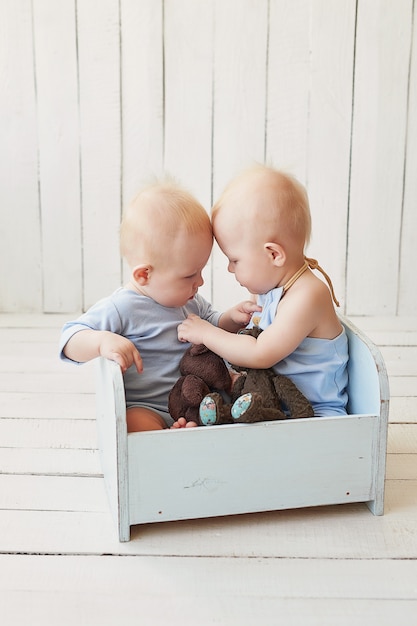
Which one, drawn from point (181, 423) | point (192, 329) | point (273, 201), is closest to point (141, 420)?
point (181, 423)

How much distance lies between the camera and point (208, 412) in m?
1.15

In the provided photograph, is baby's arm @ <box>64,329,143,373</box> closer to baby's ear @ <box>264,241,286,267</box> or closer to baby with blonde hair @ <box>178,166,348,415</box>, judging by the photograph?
baby with blonde hair @ <box>178,166,348,415</box>

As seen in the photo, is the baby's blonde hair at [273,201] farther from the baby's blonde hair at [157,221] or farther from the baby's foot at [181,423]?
the baby's foot at [181,423]

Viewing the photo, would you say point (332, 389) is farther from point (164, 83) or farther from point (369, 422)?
point (164, 83)

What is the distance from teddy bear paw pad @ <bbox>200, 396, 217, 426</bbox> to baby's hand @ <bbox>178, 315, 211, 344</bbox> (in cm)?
12

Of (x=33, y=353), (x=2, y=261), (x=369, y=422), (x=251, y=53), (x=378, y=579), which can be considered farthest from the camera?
(x=2, y=261)

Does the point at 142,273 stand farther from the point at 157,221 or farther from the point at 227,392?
the point at 227,392

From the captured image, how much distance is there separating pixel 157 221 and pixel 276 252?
0.19 meters

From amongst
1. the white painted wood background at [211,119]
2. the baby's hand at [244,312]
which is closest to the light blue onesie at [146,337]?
the baby's hand at [244,312]

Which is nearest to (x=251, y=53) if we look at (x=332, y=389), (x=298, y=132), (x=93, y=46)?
(x=298, y=132)

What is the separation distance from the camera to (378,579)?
1022 millimetres

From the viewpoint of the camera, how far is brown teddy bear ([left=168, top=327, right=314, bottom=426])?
1.13m

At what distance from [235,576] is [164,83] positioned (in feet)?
5.34

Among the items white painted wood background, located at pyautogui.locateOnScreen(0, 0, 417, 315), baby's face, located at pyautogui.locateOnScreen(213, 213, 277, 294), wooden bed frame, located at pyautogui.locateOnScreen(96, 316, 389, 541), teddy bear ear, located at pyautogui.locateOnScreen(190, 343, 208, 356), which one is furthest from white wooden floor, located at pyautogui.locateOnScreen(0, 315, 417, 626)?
white painted wood background, located at pyautogui.locateOnScreen(0, 0, 417, 315)
